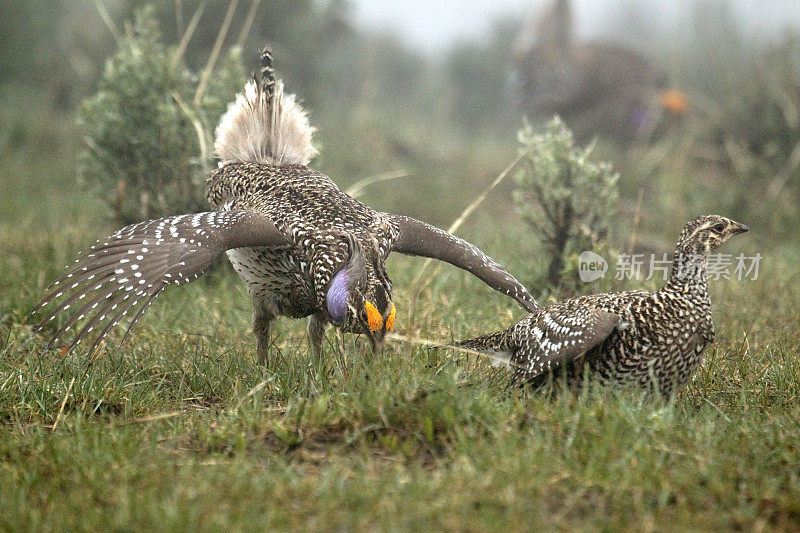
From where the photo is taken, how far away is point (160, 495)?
2791mm

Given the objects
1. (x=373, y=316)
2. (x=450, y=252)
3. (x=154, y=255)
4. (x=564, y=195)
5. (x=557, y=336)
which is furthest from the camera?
(x=564, y=195)

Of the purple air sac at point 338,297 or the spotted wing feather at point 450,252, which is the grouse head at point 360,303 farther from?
the spotted wing feather at point 450,252

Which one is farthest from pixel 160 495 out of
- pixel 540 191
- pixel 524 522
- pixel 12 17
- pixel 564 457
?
pixel 12 17

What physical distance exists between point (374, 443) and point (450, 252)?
1504 mm

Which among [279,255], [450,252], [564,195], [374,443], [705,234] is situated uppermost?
[564,195]

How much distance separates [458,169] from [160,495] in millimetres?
9382

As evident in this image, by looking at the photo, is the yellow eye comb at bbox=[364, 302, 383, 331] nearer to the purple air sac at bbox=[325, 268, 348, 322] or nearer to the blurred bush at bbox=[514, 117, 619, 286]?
the purple air sac at bbox=[325, 268, 348, 322]

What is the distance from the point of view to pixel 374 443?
3.24m

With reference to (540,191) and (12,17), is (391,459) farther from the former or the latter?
(12,17)

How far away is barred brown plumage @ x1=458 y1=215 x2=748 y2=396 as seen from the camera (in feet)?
12.3

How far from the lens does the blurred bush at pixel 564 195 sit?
5645mm

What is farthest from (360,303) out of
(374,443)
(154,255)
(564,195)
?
(564,195)

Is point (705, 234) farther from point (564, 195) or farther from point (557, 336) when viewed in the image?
point (564, 195)

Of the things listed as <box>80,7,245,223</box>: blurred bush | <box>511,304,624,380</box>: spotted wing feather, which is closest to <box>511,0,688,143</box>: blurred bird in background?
<box>80,7,245,223</box>: blurred bush
